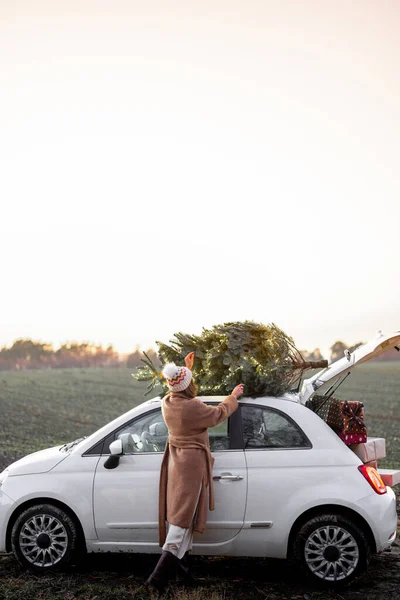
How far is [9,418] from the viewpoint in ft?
101

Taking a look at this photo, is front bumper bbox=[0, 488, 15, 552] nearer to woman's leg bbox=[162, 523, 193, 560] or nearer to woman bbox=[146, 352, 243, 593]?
woman bbox=[146, 352, 243, 593]

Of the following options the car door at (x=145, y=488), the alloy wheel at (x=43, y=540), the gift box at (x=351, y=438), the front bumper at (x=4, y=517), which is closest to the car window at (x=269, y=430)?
the car door at (x=145, y=488)

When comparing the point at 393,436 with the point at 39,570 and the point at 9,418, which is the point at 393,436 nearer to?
the point at 9,418

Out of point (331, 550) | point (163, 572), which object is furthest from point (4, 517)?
point (331, 550)

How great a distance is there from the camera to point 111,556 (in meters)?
8.38

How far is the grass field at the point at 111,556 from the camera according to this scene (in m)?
7.10

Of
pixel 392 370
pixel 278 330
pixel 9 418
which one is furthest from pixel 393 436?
pixel 392 370

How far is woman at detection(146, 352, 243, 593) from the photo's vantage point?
6969mm

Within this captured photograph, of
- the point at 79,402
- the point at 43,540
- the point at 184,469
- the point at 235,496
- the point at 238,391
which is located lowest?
the point at 43,540

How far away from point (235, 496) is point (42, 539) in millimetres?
1898

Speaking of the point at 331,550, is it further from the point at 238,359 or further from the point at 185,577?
the point at 238,359

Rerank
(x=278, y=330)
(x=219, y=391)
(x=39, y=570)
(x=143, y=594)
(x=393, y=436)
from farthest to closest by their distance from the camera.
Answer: (x=393, y=436) < (x=278, y=330) < (x=219, y=391) < (x=39, y=570) < (x=143, y=594)

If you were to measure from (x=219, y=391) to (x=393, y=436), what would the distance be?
18.6 meters

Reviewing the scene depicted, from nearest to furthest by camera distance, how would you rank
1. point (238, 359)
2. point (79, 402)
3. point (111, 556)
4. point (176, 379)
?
point (176, 379) < point (238, 359) < point (111, 556) < point (79, 402)
